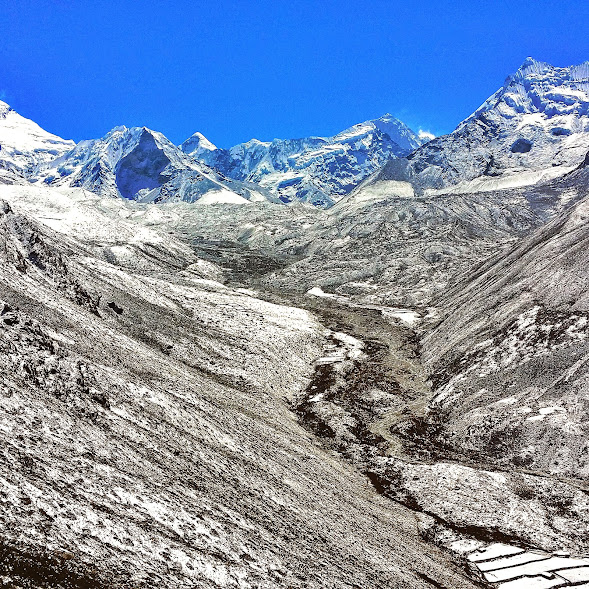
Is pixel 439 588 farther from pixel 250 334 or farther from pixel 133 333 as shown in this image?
pixel 250 334

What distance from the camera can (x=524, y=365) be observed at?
50625mm

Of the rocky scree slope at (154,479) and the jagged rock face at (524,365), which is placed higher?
the jagged rock face at (524,365)

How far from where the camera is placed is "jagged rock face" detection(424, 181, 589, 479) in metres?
39.5

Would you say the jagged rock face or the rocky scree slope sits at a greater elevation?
the jagged rock face

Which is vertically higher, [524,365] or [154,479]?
[524,365]

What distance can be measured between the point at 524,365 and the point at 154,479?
133 feet

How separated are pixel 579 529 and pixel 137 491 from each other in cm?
2570

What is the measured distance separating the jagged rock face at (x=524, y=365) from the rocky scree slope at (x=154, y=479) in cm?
1355

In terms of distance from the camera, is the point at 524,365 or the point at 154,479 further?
the point at 524,365

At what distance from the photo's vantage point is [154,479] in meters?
22.5

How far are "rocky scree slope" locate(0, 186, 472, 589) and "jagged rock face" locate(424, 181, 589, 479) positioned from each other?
13553mm

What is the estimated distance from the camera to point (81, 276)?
6594 cm

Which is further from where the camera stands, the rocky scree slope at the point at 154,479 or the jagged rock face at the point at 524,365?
the jagged rock face at the point at 524,365

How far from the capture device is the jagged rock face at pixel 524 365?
39.5 m
